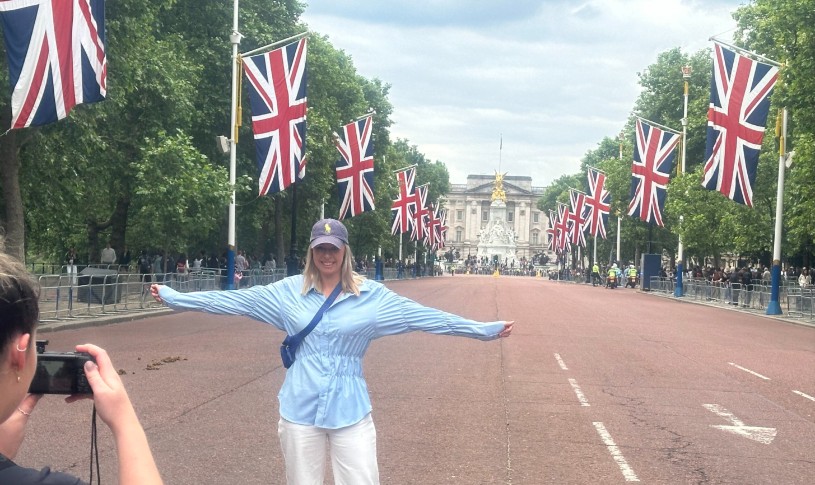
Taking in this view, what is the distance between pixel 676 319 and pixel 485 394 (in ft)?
73.7

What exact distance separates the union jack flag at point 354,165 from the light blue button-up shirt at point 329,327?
124 ft

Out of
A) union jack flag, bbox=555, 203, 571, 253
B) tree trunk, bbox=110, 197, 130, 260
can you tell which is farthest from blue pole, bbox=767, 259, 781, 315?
union jack flag, bbox=555, 203, 571, 253

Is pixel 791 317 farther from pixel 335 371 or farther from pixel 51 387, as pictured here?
pixel 51 387

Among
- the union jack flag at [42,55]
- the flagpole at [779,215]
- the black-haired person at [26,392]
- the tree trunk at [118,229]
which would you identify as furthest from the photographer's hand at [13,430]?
the tree trunk at [118,229]

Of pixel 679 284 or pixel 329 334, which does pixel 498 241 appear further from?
pixel 329 334

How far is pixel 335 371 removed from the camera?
5.48 meters

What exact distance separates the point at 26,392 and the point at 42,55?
55.6 ft

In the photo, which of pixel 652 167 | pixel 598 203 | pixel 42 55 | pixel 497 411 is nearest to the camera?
pixel 497 411

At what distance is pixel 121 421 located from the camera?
7.90 feet

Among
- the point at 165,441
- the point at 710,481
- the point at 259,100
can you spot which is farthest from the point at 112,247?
the point at 710,481

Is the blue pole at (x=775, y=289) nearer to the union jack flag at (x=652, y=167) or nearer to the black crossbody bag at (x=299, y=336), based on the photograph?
the union jack flag at (x=652, y=167)

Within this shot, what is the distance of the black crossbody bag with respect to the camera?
218 inches

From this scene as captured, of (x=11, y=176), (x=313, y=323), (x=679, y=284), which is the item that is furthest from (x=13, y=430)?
(x=679, y=284)

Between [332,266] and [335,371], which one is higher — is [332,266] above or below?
above
